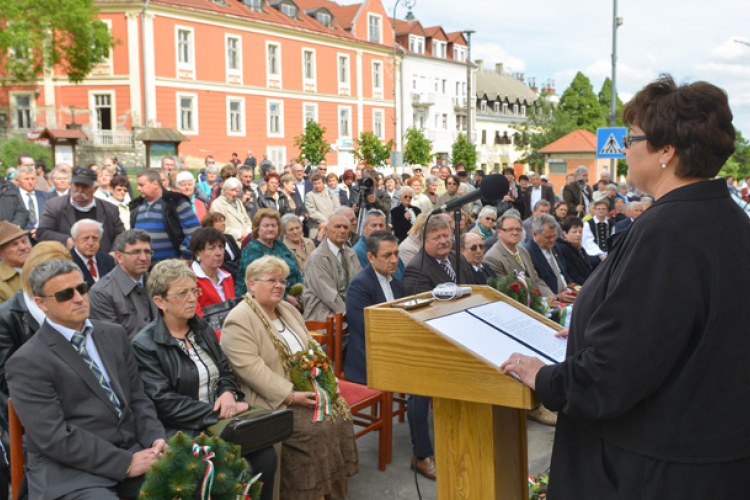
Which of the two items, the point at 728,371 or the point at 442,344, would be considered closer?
the point at 728,371

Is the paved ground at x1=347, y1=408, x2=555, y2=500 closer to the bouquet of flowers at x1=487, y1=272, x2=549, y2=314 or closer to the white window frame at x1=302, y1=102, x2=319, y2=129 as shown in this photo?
the bouquet of flowers at x1=487, y1=272, x2=549, y2=314

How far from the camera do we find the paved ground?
4195mm

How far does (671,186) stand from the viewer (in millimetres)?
1854

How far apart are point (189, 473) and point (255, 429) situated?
2.23ft

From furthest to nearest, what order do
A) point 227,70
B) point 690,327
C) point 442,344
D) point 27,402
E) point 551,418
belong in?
1. point 227,70
2. point 551,418
3. point 27,402
4. point 442,344
5. point 690,327

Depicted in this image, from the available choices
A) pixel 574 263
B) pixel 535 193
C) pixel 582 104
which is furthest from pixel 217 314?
pixel 582 104

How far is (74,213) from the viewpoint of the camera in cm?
651

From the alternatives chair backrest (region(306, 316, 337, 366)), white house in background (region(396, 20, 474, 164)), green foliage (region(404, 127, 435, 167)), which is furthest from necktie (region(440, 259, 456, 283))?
white house in background (region(396, 20, 474, 164))

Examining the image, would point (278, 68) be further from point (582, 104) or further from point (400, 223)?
point (400, 223)

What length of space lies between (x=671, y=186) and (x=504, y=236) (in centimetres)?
484

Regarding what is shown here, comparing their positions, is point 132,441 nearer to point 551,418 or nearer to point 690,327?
point 690,327

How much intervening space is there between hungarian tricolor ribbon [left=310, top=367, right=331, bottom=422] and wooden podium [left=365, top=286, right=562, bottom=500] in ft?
5.47

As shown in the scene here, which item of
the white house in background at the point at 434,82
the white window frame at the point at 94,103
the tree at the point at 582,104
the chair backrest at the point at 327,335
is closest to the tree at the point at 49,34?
the white window frame at the point at 94,103

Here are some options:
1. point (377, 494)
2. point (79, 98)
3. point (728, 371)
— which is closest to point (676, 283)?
point (728, 371)
